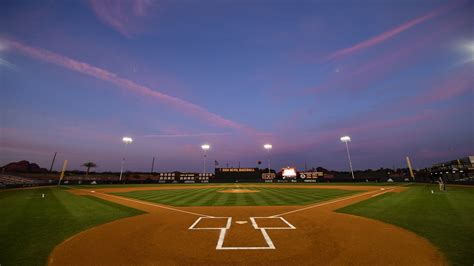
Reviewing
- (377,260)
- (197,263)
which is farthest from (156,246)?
(377,260)

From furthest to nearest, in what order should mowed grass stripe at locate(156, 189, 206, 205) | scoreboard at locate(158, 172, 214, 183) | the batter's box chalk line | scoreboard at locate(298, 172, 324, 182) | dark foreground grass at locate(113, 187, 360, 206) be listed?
scoreboard at locate(158, 172, 214, 183) < scoreboard at locate(298, 172, 324, 182) < mowed grass stripe at locate(156, 189, 206, 205) < dark foreground grass at locate(113, 187, 360, 206) < the batter's box chalk line

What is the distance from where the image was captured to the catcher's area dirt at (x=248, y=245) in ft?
19.0

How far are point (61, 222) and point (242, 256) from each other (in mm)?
9713

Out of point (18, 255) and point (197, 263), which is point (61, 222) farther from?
point (197, 263)

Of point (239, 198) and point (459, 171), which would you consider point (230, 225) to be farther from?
point (459, 171)

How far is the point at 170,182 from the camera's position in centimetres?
6844

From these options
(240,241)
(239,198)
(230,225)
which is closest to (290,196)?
(239,198)

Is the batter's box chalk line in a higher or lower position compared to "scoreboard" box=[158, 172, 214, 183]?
lower

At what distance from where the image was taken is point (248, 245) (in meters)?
6.89

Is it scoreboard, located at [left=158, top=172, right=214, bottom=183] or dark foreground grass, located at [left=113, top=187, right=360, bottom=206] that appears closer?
dark foreground grass, located at [left=113, top=187, right=360, bottom=206]

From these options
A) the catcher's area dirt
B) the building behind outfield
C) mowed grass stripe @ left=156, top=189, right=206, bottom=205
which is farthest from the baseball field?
the building behind outfield

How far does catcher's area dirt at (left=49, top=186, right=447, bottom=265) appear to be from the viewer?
5.80 meters

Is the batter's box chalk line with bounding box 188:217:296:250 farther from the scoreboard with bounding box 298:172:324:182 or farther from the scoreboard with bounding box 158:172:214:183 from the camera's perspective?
the scoreboard with bounding box 298:172:324:182

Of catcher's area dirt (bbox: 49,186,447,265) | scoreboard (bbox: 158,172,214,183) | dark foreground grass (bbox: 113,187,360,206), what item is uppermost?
scoreboard (bbox: 158,172,214,183)
